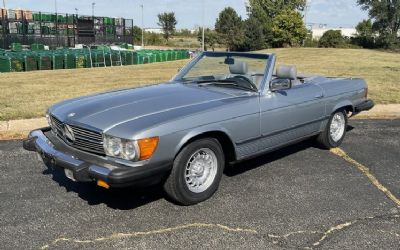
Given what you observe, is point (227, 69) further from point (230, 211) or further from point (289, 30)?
point (289, 30)

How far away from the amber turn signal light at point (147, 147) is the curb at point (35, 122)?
4.24m

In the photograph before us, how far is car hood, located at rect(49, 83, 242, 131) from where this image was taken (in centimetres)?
411

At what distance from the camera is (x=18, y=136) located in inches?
285

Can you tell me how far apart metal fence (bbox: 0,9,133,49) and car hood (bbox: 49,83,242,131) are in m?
40.0

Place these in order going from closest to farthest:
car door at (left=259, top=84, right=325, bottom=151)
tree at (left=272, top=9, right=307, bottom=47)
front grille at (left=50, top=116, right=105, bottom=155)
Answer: front grille at (left=50, top=116, right=105, bottom=155), car door at (left=259, top=84, right=325, bottom=151), tree at (left=272, top=9, right=307, bottom=47)

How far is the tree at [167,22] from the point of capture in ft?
287

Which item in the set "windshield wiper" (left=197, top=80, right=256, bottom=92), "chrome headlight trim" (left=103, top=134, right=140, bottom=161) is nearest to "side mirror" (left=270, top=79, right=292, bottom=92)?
"windshield wiper" (left=197, top=80, right=256, bottom=92)

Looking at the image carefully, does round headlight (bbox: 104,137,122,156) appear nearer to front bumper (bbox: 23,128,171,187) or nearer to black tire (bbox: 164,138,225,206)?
front bumper (bbox: 23,128,171,187)

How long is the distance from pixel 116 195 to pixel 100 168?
88 cm

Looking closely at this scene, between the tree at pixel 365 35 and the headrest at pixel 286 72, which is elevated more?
the tree at pixel 365 35

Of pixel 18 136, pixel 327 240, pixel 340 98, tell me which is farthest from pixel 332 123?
pixel 18 136

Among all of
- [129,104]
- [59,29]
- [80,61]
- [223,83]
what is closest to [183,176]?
[129,104]

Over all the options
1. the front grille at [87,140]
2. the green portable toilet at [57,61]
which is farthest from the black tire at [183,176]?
the green portable toilet at [57,61]

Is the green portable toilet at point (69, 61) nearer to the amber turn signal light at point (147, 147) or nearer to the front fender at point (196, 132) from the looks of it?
the front fender at point (196, 132)
